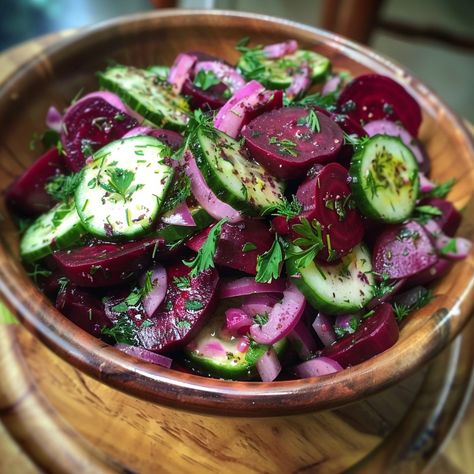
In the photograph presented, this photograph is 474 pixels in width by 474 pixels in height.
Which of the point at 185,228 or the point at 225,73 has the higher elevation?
the point at 225,73

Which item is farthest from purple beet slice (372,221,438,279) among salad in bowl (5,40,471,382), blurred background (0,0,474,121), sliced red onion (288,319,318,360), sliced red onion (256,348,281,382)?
blurred background (0,0,474,121)

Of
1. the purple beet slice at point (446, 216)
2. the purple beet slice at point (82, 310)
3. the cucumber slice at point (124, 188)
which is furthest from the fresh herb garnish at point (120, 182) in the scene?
the purple beet slice at point (446, 216)

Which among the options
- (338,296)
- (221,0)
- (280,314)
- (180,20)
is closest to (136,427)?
(280,314)

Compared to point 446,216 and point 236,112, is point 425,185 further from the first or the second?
point 236,112

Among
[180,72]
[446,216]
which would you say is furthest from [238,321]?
[180,72]

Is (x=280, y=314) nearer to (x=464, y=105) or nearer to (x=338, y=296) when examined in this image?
(x=338, y=296)

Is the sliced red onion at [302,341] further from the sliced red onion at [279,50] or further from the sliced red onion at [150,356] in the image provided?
the sliced red onion at [279,50]

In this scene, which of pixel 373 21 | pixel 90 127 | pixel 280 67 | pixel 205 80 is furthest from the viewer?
pixel 373 21

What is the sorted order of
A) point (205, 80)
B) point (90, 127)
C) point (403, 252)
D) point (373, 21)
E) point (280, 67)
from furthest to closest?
1. point (373, 21)
2. point (280, 67)
3. point (205, 80)
4. point (90, 127)
5. point (403, 252)
